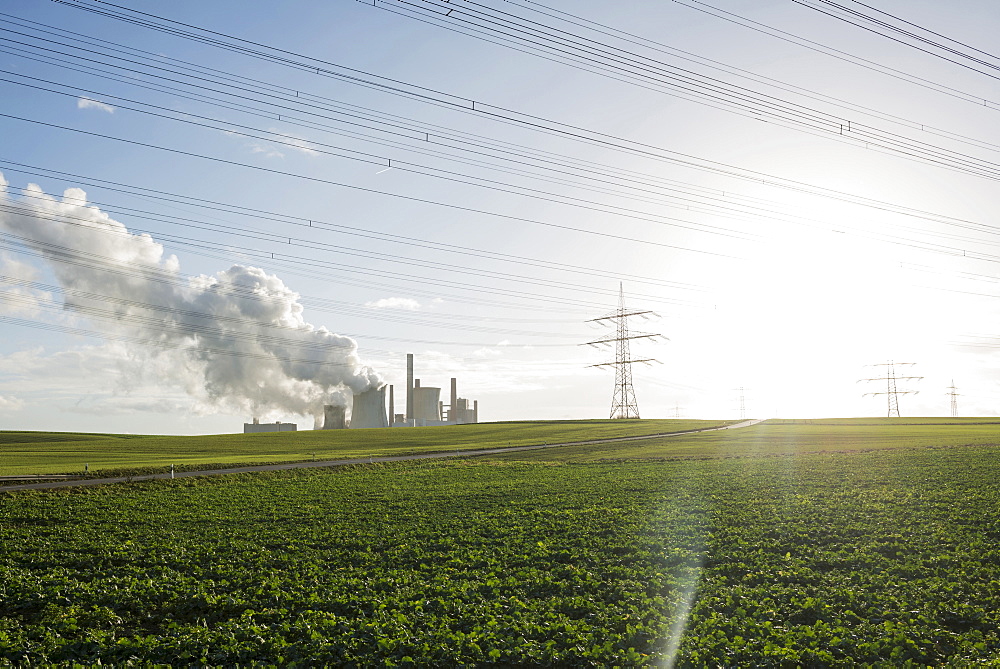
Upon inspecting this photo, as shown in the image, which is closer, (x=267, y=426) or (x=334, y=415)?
(x=334, y=415)

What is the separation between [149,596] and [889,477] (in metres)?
37.3

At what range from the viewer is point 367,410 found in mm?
132125

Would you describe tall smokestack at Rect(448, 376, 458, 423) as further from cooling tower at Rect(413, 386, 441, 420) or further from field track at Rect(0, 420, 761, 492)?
field track at Rect(0, 420, 761, 492)

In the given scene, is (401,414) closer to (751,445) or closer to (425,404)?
(425,404)

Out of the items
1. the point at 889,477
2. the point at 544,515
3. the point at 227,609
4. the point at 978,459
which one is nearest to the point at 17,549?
the point at 227,609

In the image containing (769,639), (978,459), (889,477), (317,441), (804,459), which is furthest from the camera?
(317,441)

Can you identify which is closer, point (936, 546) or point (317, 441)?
point (936, 546)

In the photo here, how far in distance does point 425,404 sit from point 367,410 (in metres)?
36.8

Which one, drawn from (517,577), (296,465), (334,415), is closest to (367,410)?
(334,415)

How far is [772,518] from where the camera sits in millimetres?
25656

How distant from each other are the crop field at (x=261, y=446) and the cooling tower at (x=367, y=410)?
21032mm

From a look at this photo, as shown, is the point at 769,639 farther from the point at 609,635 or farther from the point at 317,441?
the point at 317,441

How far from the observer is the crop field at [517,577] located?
12609 mm

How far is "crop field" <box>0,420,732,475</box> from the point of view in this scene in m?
60.7
